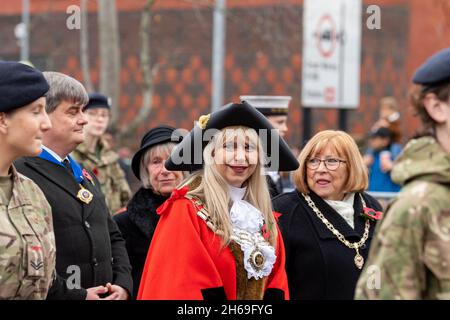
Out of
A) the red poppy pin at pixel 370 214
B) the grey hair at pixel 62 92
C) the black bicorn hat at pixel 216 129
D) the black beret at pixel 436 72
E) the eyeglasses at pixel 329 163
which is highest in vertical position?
the black beret at pixel 436 72

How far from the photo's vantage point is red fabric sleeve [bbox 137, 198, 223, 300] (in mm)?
4738

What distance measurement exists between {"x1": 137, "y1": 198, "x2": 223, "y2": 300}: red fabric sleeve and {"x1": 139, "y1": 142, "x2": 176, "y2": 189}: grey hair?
1879mm

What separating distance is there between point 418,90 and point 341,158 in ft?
8.49

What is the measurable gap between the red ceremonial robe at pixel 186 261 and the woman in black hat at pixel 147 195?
159 cm

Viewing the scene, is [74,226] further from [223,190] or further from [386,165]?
[386,165]

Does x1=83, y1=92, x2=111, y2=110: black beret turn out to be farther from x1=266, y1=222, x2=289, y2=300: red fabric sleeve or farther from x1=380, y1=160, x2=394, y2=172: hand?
x1=266, y1=222, x2=289, y2=300: red fabric sleeve

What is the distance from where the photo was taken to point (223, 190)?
16.4ft

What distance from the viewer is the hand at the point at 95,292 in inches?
201

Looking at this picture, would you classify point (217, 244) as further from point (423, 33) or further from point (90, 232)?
point (423, 33)

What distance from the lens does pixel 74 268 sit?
17.4 feet

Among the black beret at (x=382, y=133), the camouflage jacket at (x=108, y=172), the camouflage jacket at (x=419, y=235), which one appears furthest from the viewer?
the black beret at (x=382, y=133)

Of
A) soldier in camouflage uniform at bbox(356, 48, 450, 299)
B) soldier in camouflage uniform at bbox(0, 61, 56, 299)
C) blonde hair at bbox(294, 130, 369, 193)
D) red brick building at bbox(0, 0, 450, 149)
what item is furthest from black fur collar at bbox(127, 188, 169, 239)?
red brick building at bbox(0, 0, 450, 149)

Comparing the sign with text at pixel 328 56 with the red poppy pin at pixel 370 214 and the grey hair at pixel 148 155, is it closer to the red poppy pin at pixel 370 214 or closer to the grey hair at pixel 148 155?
the grey hair at pixel 148 155

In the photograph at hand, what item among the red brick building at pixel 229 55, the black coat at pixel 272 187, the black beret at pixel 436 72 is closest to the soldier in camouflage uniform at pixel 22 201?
the black beret at pixel 436 72
